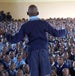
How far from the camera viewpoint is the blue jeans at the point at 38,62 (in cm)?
287

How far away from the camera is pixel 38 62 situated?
9.50 ft

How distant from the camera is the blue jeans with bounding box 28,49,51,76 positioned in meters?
2.87

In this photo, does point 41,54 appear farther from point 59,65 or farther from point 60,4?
point 60,4

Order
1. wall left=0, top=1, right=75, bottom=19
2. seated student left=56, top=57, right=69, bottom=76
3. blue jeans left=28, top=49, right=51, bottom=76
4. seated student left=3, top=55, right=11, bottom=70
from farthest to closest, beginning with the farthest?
wall left=0, top=1, right=75, bottom=19 < seated student left=3, top=55, right=11, bottom=70 < seated student left=56, top=57, right=69, bottom=76 < blue jeans left=28, top=49, right=51, bottom=76

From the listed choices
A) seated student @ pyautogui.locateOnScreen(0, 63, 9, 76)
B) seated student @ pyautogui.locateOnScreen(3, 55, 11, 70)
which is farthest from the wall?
seated student @ pyautogui.locateOnScreen(0, 63, 9, 76)

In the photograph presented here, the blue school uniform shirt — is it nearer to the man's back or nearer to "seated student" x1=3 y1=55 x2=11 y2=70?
the man's back

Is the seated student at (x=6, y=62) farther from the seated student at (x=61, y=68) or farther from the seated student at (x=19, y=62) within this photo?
the seated student at (x=61, y=68)

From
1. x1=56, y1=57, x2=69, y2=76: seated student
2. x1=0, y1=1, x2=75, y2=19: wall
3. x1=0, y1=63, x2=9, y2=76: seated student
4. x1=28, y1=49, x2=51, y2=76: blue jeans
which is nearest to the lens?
x1=28, y1=49, x2=51, y2=76: blue jeans

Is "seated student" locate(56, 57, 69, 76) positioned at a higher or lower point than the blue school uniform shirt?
lower

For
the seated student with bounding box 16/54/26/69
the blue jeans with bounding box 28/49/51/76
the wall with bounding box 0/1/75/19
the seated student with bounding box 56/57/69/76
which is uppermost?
the wall with bounding box 0/1/75/19

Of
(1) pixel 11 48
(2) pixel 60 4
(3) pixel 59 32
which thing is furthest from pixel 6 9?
(3) pixel 59 32

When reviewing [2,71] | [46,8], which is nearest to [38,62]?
[2,71]

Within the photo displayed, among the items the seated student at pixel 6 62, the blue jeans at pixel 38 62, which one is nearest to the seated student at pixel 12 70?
the seated student at pixel 6 62

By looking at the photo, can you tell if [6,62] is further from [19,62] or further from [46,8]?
[46,8]
